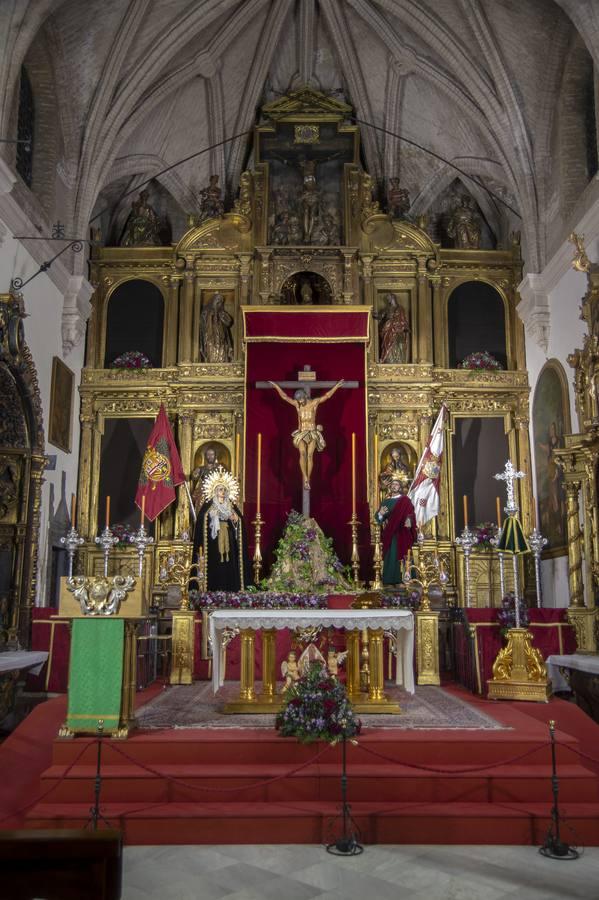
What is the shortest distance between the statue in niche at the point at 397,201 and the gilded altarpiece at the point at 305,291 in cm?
38

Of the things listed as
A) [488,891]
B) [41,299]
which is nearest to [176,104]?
[41,299]

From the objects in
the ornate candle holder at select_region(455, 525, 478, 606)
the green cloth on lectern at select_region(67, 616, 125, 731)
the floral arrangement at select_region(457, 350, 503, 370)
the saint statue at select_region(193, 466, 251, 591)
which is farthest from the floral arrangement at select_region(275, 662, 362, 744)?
the floral arrangement at select_region(457, 350, 503, 370)

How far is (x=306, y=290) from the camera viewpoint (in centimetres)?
1841

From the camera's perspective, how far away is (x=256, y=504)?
16797 millimetres

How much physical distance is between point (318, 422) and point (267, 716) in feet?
28.5

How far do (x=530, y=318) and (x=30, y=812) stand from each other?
44.8 ft

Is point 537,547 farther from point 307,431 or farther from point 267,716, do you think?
point 267,716

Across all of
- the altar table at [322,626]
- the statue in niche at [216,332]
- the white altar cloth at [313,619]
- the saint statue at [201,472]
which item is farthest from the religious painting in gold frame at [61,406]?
the white altar cloth at [313,619]

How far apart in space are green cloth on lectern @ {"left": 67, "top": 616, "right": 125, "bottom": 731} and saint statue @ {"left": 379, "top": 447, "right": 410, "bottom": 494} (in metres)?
9.63

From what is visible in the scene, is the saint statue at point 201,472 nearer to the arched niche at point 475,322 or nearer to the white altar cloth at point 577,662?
the arched niche at point 475,322

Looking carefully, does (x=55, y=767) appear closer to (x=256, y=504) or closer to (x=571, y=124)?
(x=256, y=504)

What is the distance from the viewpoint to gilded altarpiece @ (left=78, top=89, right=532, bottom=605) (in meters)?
17.8

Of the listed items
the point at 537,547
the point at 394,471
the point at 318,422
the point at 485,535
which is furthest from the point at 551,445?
the point at 318,422

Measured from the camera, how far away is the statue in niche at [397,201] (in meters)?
18.7
